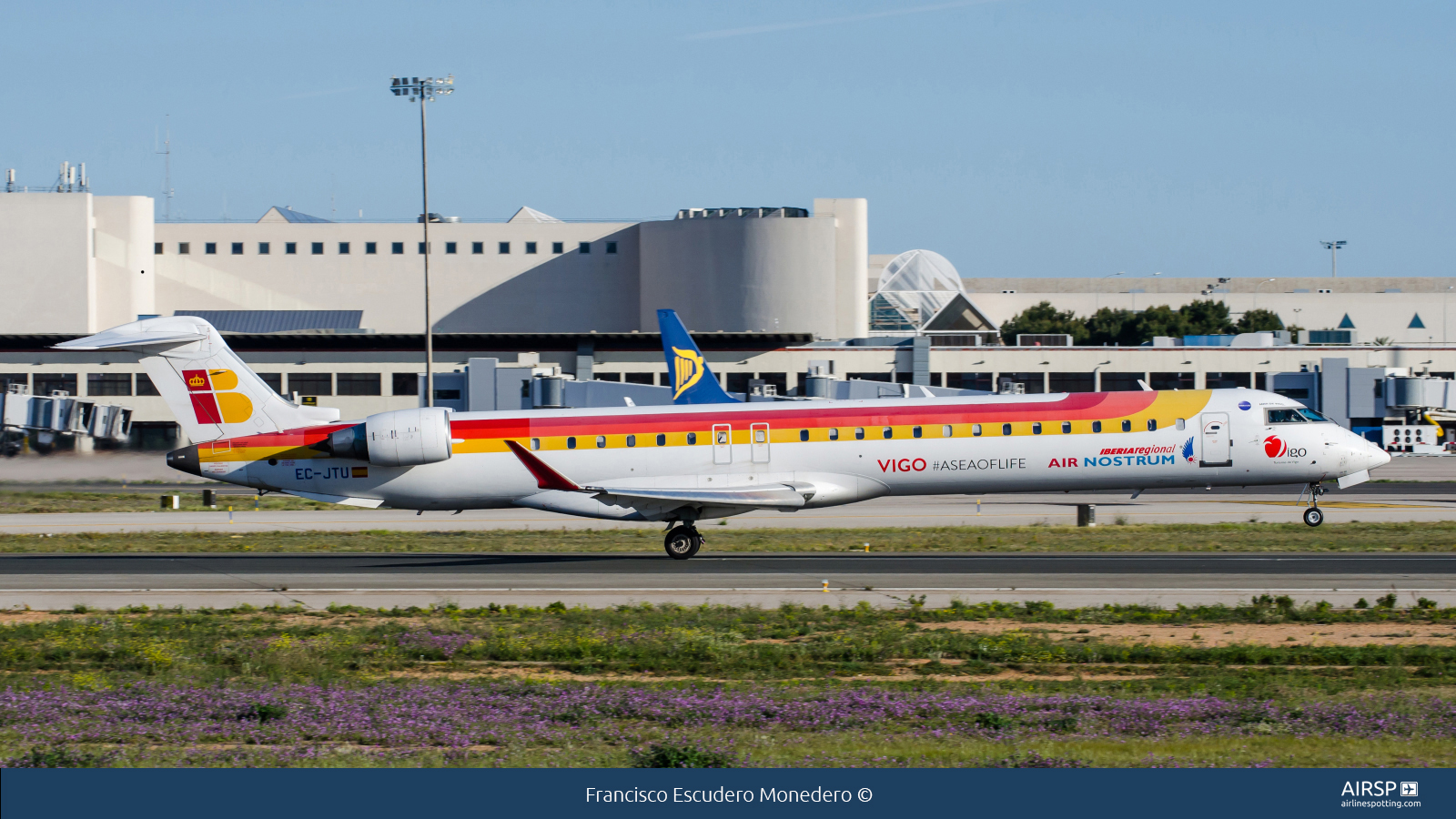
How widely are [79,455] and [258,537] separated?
20618mm

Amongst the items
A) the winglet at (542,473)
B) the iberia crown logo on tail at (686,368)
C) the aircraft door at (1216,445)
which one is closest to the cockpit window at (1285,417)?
the aircraft door at (1216,445)

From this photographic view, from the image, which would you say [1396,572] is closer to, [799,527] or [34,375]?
[799,527]

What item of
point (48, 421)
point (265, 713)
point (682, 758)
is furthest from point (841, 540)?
point (48, 421)

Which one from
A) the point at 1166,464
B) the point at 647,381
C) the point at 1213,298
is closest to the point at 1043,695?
the point at 1166,464

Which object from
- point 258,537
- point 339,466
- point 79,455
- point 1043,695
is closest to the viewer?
point 1043,695

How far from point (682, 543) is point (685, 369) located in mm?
27620

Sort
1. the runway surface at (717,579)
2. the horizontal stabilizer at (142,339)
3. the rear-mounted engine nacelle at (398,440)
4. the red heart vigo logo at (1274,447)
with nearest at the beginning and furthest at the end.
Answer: the runway surface at (717,579) → the horizontal stabilizer at (142,339) → the rear-mounted engine nacelle at (398,440) → the red heart vigo logo at (1274,447)

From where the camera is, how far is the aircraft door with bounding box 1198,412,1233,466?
94.9 feet

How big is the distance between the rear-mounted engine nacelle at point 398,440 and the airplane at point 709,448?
0.04 meters

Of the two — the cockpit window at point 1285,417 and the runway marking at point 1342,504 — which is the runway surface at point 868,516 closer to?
the runway marking at point 1342,504

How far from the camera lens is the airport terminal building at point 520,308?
8094 centimetres

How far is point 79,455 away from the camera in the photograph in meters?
50.5

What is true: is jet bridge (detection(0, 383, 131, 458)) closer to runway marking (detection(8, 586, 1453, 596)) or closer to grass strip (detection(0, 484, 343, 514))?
grass strip (detection(0, 484, 343, 514))

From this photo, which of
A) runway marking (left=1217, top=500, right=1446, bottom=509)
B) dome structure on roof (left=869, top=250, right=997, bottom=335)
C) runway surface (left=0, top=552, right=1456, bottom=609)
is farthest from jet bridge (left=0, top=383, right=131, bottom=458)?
dome structure on roof (left=869, top=250, right=997, bottom=335)
